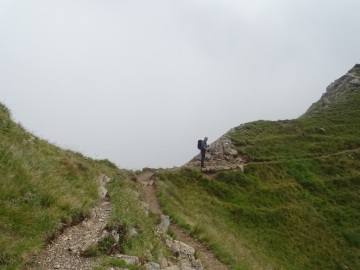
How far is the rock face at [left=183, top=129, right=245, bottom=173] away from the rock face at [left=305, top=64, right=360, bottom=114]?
36.3 m

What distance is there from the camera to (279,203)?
34.1 metres

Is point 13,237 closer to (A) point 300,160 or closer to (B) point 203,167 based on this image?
(B) point 203,167

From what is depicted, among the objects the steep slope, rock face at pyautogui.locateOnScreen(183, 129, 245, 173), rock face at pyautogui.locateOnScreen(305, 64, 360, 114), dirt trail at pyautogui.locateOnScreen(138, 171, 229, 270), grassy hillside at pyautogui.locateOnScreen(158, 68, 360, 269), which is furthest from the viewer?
rock face at pyautogui.locateOnScreen(305, 64, 360, 114)

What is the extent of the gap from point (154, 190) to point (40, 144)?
11.4 metres

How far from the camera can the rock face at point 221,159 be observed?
3778 cm

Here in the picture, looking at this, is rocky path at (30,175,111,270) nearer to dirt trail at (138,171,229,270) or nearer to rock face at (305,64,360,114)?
dirt trail at (138,171,229,270)

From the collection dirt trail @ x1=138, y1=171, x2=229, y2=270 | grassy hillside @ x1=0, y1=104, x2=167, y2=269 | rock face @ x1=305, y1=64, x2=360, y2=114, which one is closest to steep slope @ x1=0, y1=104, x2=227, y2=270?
grassy hillside @ x1=0, y1=104, x2=167, y2=269

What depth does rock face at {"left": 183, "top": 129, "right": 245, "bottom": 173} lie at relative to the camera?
3778 cm

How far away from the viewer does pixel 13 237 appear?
9.48 metres

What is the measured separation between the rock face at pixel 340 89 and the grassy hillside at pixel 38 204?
2527 inches

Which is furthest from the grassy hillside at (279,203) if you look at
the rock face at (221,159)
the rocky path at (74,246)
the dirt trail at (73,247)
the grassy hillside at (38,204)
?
the dirt trail at (73,247)

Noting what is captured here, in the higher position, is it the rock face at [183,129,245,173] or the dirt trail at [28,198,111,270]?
the rock face at [183,129,245,173]

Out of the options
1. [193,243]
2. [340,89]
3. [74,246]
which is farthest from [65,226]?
[340,89]

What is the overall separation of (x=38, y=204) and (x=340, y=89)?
266ft
